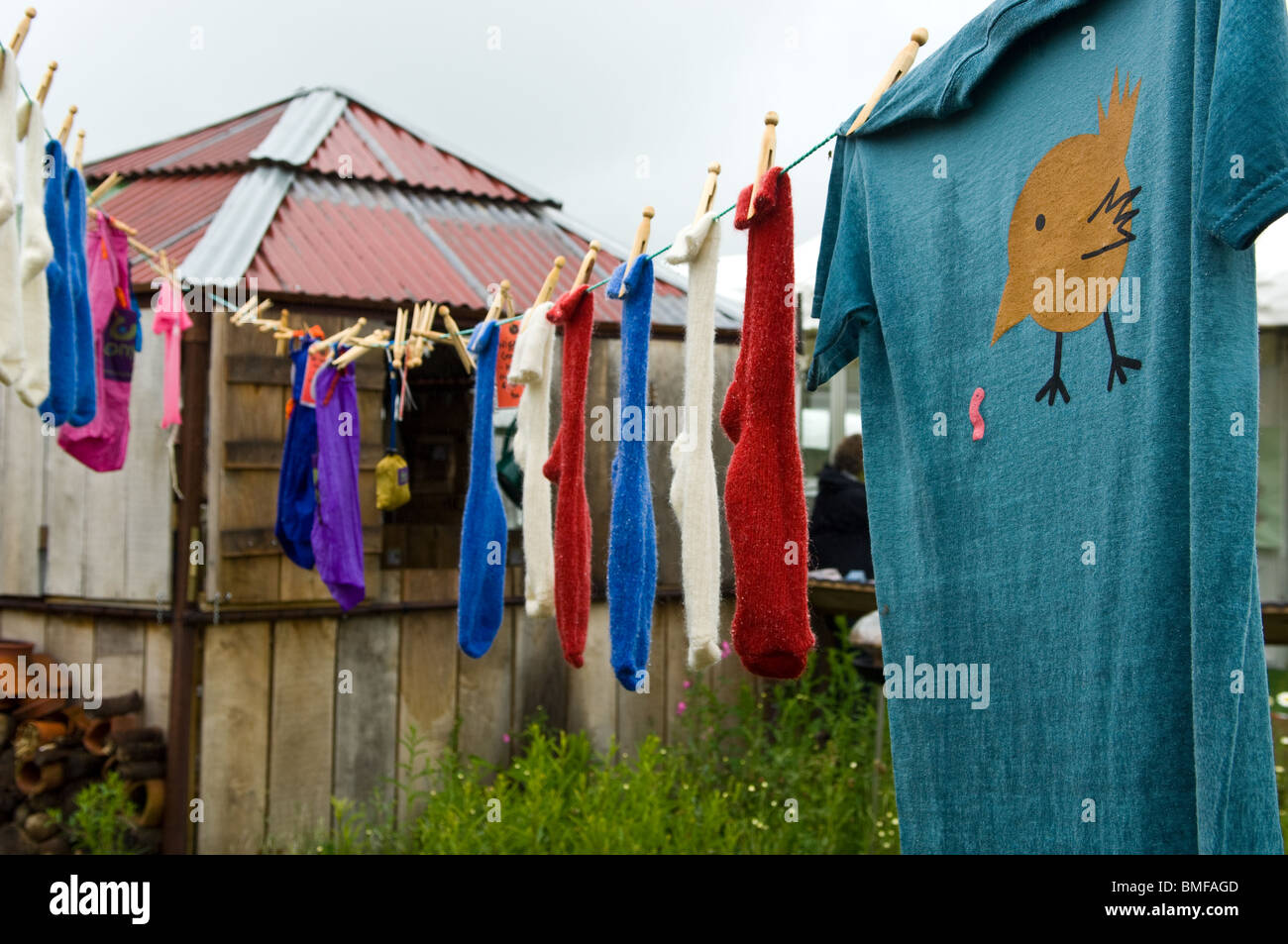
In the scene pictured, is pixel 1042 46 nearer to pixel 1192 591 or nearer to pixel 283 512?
pixel 1192 591

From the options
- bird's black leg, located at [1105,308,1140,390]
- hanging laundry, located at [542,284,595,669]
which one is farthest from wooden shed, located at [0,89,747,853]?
bird's black leg, located at [1105,308,1140,390]

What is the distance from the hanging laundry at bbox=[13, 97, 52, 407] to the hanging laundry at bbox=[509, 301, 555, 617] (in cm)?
128

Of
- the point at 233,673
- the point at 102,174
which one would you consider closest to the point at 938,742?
the point at 233,673

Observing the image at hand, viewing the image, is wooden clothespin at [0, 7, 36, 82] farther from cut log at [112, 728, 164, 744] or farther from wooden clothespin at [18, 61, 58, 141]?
cut log at [112, 728, 164, 744]

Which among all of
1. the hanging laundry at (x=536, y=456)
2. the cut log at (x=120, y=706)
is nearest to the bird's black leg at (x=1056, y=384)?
the hanging laundry at (x=536, y=456)

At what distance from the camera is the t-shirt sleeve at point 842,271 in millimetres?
2203

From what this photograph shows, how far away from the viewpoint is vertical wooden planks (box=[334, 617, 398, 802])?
5484 millimetres

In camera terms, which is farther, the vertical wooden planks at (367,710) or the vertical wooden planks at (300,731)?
the vertical wooden planks at (367,710)

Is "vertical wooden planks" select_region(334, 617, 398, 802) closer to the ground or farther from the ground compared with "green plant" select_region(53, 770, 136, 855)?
farther from the ground

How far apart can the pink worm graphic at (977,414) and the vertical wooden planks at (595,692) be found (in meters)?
4.37

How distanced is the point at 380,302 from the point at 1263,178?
15.5ft

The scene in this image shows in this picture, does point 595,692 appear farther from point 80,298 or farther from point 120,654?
point 80,298

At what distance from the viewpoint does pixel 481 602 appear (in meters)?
3.35

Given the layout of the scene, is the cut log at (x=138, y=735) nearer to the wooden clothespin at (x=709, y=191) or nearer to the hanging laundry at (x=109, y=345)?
the hanging laundry at (x=109, y=345)
